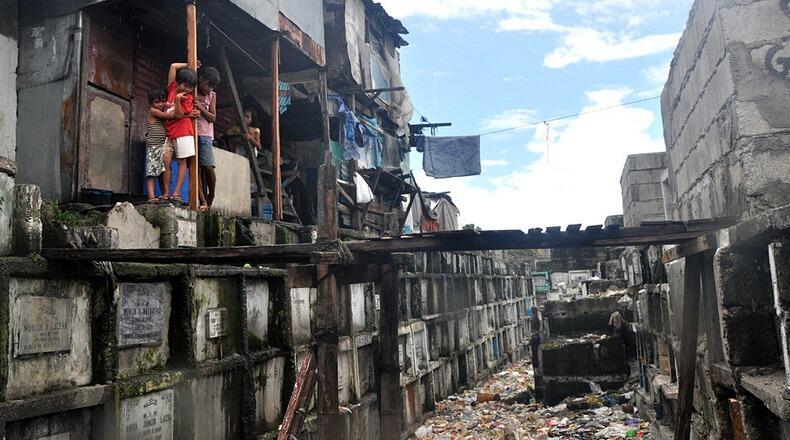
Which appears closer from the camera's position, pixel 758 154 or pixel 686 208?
pixel 758 154

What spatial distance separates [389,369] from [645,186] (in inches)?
250

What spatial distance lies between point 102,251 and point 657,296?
19.6 feet

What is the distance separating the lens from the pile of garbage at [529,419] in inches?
351

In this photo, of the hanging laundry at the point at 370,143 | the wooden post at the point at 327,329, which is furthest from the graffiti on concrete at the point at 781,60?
the hanging laundry at the point at 370,143

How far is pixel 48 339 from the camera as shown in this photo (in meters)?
3.65

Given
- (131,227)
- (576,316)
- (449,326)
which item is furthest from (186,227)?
(576,316)

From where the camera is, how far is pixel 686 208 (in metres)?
5.05

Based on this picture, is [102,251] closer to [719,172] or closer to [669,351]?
[719,172]

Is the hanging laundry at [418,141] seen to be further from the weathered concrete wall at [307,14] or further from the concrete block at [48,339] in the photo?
the concrete block at [48,339]

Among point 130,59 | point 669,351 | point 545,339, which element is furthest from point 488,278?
point 130,59

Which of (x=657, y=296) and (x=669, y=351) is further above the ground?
(x=657, y=296)

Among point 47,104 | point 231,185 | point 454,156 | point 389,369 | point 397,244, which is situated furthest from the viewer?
point 454,156

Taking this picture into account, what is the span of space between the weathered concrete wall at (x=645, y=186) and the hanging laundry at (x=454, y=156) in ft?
29.1

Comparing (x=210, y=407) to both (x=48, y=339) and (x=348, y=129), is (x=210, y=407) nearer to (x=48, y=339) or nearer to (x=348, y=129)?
(x=48, y=339)
